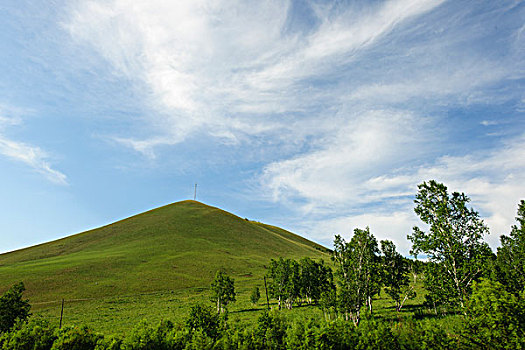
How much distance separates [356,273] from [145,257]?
279 ft

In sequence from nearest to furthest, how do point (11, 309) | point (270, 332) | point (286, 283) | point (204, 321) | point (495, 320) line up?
point (495, 320) → point (270, 332) → point (204, 321) → point (11, 309) → point (286, 283)

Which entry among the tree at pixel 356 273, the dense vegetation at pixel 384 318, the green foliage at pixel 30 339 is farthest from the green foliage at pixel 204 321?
the tree at pixel 356 273

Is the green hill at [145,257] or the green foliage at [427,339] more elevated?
the green hill at [145,257]

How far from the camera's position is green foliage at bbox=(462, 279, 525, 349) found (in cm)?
1273

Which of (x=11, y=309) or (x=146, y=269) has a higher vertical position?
(x=146, y=269)

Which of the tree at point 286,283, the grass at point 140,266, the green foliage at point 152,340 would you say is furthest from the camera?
the grass at point 140,266

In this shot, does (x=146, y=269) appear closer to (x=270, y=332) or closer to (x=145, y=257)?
(x=145, y=257)

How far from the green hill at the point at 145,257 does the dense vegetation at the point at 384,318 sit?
44686 millimetres

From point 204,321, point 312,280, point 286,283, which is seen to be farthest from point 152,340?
point 312,280

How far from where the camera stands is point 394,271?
155ft

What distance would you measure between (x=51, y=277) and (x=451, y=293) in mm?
95887

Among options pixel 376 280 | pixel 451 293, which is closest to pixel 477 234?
pixel 451 293

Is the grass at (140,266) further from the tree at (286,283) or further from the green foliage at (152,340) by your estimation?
the green foliage at (152,340)

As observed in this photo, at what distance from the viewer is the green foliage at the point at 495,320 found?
12.7 metres
